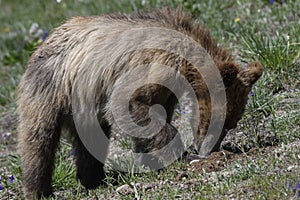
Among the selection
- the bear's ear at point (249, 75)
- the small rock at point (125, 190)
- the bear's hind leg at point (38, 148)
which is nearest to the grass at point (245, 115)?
the small rock at point (125, 190)

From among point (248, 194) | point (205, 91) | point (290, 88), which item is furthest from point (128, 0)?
point (248, 194)

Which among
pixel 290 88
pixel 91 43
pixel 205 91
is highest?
pixel 91 43

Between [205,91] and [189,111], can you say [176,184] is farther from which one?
[189,111]

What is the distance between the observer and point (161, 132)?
6160 mm

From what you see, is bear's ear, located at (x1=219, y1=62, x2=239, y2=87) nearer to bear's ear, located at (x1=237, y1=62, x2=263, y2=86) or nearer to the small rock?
bear's ear, located at (x1=237, y1=62, x2=263, y2=86)

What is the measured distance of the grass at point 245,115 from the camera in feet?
17.8

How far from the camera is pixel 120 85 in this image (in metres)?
6.36

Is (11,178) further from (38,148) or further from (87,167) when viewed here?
(87,167)

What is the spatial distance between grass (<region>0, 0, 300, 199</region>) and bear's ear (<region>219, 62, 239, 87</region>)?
1.90 ft

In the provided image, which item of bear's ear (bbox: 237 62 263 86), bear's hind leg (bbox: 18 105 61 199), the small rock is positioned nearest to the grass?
the small rock

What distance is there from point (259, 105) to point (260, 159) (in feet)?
4.66

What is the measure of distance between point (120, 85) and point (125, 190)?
979 mm

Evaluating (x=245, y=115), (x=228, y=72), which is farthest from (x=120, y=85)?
(x=245, y=115)

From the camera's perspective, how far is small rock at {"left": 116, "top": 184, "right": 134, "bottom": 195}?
5914 mm
